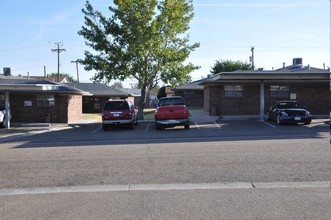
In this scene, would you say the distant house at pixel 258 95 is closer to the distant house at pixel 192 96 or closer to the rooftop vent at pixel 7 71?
the distant house at pixel 192 96

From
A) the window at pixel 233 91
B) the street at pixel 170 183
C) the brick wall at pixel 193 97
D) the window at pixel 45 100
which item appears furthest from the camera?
the brick wall at pixel 193 97

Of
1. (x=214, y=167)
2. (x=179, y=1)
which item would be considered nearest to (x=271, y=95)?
(x=179, y=1)

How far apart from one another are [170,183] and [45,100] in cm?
2405

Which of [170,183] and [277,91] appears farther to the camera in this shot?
[277,91]

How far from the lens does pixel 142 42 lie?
27281 millimetres

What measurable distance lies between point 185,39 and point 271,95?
26.4ft

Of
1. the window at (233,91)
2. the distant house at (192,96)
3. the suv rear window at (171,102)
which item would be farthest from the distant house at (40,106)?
the distant house at (192,96)

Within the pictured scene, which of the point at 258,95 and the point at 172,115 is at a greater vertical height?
the point at 258,95

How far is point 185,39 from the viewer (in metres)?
30.1

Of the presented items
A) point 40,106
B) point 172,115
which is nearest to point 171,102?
point 172,115

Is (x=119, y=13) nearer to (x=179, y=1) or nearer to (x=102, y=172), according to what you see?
(x=179, y=1)

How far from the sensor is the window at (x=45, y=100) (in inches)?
1183

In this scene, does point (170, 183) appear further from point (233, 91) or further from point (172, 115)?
point (233, 91)

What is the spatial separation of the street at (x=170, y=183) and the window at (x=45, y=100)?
1724 centimetres
